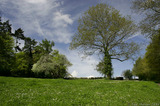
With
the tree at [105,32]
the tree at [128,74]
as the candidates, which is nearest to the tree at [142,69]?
the tree at [105,32]

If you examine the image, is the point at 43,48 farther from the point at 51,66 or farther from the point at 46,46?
the point at 51,66

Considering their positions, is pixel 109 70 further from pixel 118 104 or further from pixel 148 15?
pixel 118 104

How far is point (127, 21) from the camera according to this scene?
32688 millimetres

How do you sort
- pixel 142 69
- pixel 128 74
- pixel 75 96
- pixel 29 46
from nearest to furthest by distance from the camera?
pixel 75 96
pixel 142 69
pixel 29 46
pixel 128 74

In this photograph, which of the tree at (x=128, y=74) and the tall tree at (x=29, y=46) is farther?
the tree at (x=128, y=74)

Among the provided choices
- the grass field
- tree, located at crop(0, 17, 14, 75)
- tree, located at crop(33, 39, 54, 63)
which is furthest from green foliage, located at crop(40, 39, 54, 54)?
the grass field

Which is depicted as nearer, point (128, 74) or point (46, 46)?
point (46, 46)

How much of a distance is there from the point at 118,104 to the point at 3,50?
4581cm

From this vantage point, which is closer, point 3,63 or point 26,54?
point 3,63

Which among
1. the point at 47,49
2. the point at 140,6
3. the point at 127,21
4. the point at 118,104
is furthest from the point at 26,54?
the point at 118,104

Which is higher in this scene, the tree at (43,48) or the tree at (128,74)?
the tree at (43,48)

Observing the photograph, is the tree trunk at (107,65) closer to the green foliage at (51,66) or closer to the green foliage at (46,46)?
the green foliage at (51,66)

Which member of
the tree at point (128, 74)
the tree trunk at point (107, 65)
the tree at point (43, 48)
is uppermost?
the tree at point (43, 48)

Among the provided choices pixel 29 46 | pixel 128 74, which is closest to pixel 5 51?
pixel 29 46
